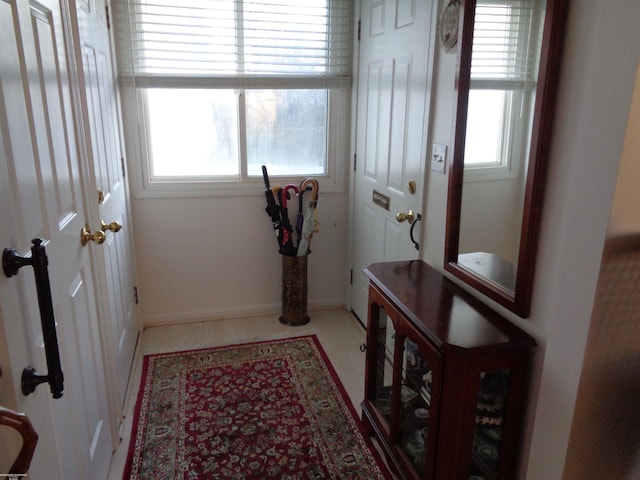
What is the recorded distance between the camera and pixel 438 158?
1.92 meters

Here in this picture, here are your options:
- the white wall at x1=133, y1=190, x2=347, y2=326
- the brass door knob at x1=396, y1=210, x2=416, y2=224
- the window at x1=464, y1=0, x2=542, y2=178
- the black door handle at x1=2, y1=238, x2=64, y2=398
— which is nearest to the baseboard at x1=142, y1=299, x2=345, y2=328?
the white wall at x1=133, y1=190, x2=347, y2=326

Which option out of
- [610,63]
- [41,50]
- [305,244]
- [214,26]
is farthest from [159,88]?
[610,63]

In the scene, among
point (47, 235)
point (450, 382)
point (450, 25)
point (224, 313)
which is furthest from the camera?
point (224, 313)

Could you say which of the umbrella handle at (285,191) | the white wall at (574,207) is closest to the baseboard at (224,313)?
the umbrella handle at (285,191)

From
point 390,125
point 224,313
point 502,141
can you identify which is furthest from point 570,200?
point 224,313

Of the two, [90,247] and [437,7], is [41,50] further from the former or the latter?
[437,7]

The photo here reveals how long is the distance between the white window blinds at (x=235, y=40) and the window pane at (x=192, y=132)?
11 cm

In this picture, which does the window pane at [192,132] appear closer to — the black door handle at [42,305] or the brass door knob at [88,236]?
the brass door knob at [88,236]

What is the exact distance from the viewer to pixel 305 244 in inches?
115

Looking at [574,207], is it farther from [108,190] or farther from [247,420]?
[108,190]

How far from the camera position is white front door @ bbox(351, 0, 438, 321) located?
2068 millimetres

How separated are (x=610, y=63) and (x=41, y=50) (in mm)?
1363

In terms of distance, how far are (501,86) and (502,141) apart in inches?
6.7

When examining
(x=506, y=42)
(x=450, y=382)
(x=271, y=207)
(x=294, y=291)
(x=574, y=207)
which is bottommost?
(x=294, y=291)
